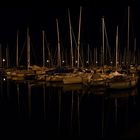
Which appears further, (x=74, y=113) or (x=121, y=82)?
(x=121, y=82)

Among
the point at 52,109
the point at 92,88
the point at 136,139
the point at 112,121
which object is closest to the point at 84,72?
the point at 92,88

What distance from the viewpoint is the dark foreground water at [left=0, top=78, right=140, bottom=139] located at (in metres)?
18.2

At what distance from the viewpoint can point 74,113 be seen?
23172mm

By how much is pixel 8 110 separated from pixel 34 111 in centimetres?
181

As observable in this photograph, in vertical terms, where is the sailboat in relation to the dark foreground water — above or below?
above

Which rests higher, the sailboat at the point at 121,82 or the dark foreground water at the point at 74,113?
the sailboat at the point at 121,82

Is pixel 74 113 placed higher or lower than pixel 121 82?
lower

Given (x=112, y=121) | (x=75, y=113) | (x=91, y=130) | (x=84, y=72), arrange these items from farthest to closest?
1. (x=84, y=72)
2. (x=75, y=113)
3. (x=112, y=121)
4. (x=91, y=130)

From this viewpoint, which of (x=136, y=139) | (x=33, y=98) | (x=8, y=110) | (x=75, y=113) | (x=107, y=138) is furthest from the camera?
(x=33, y=98)

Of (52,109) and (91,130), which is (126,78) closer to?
(52,109)

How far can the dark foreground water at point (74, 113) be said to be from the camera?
1819 centimetres

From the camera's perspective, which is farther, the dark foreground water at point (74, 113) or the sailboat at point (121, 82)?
the sailboat at point (121, 82)

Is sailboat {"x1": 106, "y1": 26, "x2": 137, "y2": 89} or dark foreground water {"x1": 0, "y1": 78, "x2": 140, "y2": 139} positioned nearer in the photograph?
dark foreground water {"x1": 0, "y1": 78, "x2": 140, "y2": 139}

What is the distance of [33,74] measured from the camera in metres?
53.4
